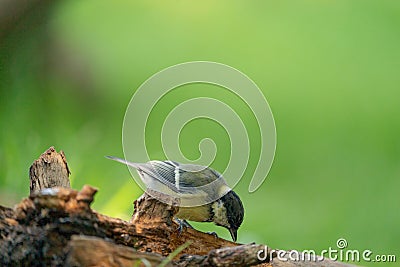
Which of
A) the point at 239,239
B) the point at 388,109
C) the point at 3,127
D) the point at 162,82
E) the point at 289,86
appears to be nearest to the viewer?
the point at 239,239

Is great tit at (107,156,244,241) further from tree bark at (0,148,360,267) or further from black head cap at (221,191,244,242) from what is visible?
tree bark at (0,148,360,267)

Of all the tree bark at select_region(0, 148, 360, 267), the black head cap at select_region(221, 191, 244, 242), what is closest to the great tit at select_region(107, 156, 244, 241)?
the black head cap at select_region(221, 191, 244, 242)

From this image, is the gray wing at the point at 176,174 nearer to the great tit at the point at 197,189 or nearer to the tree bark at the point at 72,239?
the great tit at the point at 197,189

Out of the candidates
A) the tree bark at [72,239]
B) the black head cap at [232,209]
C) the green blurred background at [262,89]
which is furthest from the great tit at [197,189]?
the green blurred background at [262,89]

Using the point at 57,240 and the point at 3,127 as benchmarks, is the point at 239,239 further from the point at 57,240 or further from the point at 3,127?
the point at 57,240

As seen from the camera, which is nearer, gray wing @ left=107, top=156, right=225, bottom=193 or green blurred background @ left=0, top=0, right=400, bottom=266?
gray wing @ left=107, top=156, right=225, bottom=193

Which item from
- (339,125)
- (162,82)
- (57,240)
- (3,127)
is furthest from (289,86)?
(57,240)

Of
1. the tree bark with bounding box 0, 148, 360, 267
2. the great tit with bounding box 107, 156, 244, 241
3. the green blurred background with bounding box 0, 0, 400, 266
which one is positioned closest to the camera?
the tree bark with bounding box 0, 148, 360, 267
